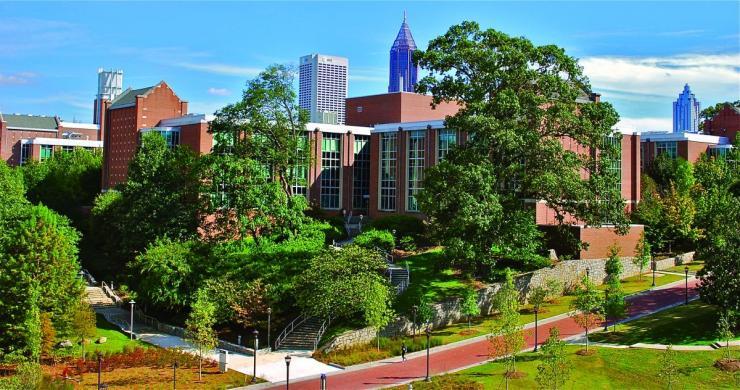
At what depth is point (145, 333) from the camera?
4928 centimetres

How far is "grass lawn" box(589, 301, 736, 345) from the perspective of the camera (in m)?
39.6

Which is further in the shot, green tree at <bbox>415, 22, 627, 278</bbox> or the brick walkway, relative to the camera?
green tree at <bbox>415, 22, 627, 278</bbox>

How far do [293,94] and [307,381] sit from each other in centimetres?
→ 2722

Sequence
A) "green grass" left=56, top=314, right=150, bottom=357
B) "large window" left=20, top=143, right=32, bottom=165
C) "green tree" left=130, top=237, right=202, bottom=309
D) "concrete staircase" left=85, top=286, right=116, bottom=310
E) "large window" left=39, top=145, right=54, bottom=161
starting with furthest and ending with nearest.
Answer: "large window" left=20, top=143, right=32, bottom=165 < "large window" left=39, top=145, right=54, bottom=161 < "concrete staircase" left=85, top=286, right=116, bottom=310 < "green tree" left=130, top=237, right=202, bottom=309 < "green grass" left=56, top=314, right=150, bottom=357

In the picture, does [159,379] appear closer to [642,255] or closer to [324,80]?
[642,255]

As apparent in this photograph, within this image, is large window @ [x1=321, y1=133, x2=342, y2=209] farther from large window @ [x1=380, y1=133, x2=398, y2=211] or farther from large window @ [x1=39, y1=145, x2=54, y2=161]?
large window @ [x1=39, y1=145, x2=54, y2=161]

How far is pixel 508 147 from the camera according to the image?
153 ft

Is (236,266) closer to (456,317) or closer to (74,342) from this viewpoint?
(74,342)

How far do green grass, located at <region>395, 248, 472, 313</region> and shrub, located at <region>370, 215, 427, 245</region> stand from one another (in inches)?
369

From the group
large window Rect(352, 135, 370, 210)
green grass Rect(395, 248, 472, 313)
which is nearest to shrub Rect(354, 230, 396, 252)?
green grass Rect(395, 248, 472, 313)

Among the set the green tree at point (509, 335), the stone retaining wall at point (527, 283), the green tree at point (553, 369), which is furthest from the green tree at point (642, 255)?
the green tree at point (553, 369)

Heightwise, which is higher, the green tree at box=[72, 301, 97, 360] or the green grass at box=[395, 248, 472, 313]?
the green grass at box=[395, 248, 472, 313]

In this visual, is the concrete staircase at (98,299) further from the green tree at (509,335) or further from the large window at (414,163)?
the green tree at (509,335)

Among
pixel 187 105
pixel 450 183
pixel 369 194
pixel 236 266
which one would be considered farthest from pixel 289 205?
pixel 187 105
